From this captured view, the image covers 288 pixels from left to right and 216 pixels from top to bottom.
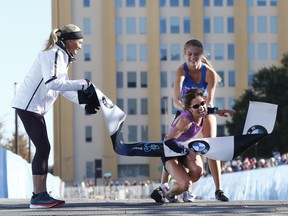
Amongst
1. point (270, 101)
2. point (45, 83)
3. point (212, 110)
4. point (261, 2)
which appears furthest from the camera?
point (261, 2)

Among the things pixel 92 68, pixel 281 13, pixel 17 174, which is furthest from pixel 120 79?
pixel 17 174

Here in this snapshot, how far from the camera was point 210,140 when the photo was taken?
450 inches

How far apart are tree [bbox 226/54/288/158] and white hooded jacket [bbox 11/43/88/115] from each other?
6881 centimetres

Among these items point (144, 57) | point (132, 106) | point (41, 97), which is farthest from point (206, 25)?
point (41, 97)

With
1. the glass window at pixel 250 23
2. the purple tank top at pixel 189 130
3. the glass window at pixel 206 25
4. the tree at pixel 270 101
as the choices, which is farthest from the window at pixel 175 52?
the purple tank top at pixel 189 130

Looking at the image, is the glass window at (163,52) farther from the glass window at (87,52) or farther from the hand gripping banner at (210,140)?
the hand gripping banner at (210,140)

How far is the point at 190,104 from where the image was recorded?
36.9ft

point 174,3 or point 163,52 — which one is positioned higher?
point 174,3

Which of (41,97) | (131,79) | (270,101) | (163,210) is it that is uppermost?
(131,79)

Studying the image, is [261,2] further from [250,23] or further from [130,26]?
[130,26]

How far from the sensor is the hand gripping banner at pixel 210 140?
36.7ft

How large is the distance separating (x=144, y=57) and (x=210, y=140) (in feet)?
311

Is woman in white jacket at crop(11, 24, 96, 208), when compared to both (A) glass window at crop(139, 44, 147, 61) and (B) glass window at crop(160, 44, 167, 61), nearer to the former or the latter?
(A) glass window at crop(139, 44, 147, 61)

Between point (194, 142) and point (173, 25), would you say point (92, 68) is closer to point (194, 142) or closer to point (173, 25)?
point (173, 25)
